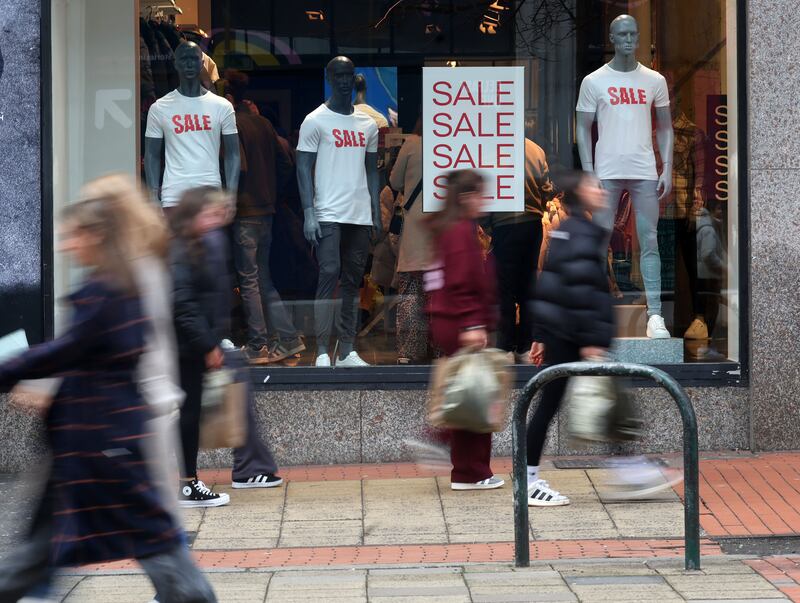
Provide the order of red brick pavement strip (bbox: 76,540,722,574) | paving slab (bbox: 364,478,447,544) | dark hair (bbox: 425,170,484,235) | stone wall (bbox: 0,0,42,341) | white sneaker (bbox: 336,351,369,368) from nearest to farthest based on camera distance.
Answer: red brick pavement strip (bbox: 76,540,722,574)
paving slab (bbox: 364,478,447,544)
dark hair (bbox: 425,170,484,235)
stone wall (bbox: 0,0,42,341)
white sneaker (bbox: 336,351,369,368)

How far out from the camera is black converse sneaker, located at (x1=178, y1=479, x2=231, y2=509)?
26.1 ft

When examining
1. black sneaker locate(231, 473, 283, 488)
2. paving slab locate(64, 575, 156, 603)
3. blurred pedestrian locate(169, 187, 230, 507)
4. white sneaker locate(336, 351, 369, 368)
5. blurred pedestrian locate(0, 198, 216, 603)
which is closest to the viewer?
blurred pedestrian locate(0, 198, 216, 603)

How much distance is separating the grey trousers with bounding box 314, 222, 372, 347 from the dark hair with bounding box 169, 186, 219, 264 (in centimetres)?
264

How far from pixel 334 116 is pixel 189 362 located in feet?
9.59

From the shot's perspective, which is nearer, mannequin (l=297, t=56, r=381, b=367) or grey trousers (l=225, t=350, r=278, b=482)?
grey trousers (l=225, t=350, r=278, b=482)

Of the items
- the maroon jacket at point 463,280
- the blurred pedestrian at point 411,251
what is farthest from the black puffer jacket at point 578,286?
the blurred pedestrian at point 411,251

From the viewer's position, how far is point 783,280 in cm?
920

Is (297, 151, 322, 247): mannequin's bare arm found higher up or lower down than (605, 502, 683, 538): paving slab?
higher up

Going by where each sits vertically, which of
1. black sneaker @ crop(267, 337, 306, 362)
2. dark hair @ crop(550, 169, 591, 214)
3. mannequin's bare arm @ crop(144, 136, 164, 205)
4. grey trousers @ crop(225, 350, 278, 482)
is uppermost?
mannequin's bare arm @ crop(144, 136, 164, 205)

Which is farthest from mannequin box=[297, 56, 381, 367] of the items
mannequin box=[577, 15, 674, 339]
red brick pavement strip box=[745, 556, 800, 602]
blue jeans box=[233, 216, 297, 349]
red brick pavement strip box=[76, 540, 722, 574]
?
red brick pavement strip box=[745, 556, 800, 602]

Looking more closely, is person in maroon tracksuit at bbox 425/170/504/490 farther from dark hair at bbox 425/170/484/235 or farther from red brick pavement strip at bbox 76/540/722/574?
red brick pavement strip at bbox 76/540/722/574

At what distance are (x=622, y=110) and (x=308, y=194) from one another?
2.41 m

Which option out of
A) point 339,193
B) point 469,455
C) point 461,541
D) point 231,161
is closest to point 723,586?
point 461,541

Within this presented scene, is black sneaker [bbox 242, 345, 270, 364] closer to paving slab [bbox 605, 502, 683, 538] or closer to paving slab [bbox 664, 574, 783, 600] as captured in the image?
paving slab [bbox 605, 502, 683, 538]
